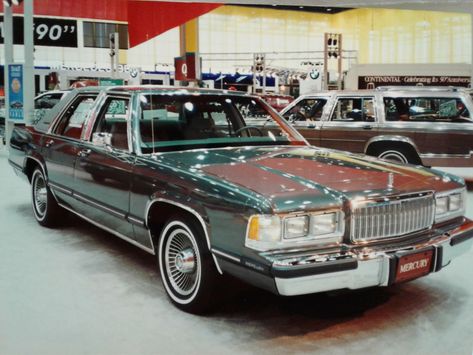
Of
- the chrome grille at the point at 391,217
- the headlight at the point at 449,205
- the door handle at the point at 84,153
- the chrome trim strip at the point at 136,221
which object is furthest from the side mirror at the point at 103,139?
the headlight at the point at 449,205

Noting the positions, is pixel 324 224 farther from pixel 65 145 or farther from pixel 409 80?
pixel 409 80

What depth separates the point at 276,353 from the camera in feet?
10.0

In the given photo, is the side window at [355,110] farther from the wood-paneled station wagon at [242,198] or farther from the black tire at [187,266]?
the black tire at [187,266]

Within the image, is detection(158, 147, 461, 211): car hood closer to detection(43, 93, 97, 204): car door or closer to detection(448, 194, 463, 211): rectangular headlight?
detection(448, 194, 463, 211): rectangular headlight

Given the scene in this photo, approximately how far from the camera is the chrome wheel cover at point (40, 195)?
231 inches

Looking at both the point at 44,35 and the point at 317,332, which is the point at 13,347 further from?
the point at 44,35

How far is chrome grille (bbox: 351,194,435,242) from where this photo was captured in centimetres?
317

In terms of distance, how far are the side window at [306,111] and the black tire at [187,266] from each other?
5.86 meters

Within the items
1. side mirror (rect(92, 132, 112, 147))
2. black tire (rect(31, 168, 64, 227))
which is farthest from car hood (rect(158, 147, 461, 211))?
black tire (rect(31, 168, 64, 227))

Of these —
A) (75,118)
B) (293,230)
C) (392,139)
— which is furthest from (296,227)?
(392,139)

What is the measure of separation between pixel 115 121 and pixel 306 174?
189cm

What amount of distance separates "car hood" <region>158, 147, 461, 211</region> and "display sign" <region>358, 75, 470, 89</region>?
20405mm

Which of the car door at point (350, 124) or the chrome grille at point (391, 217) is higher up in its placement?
the car door at point (350, 124)

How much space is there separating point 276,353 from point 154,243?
50.4 inches
